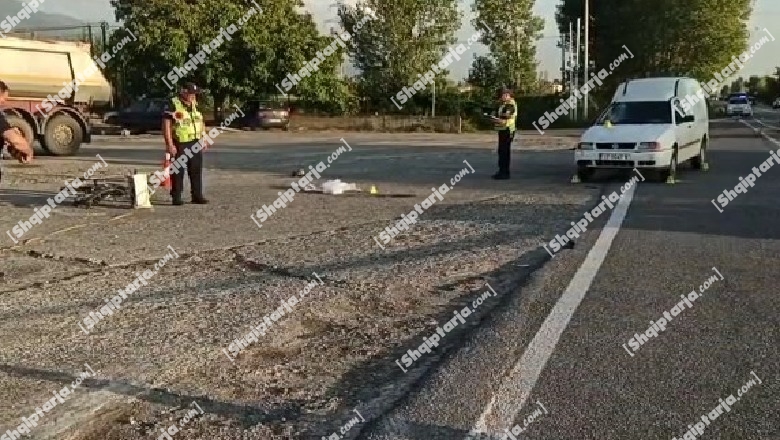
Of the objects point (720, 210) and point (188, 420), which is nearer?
point (188, 420)

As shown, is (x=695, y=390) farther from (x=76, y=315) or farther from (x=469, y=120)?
(x=469, y=120)

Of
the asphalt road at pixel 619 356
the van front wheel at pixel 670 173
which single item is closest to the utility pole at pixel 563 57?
the van front wheel at pixel 670 173

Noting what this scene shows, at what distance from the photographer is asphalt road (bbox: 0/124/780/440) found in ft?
14.5

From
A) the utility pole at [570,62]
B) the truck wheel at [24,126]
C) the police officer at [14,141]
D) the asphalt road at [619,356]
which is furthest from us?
the utility pole at [570,62]

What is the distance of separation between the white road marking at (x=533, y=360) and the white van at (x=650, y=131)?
7501 mm

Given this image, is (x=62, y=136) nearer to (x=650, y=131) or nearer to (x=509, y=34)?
(x=650, y=131)

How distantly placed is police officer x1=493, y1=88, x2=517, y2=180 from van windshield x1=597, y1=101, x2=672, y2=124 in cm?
202

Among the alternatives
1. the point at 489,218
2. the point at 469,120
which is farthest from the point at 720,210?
the point at 469,120

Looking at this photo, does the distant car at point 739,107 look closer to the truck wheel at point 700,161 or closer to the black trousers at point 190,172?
the truck wheel at point 700,161

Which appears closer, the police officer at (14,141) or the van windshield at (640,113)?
the police officer at (14,141)

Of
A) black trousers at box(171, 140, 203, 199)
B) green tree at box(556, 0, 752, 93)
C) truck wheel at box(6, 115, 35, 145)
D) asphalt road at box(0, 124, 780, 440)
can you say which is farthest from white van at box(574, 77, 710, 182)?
green tree at box(556, 0, 752, 93)

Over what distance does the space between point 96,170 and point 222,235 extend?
913 cm

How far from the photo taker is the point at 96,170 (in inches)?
709

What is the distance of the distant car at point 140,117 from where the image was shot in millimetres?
36000
